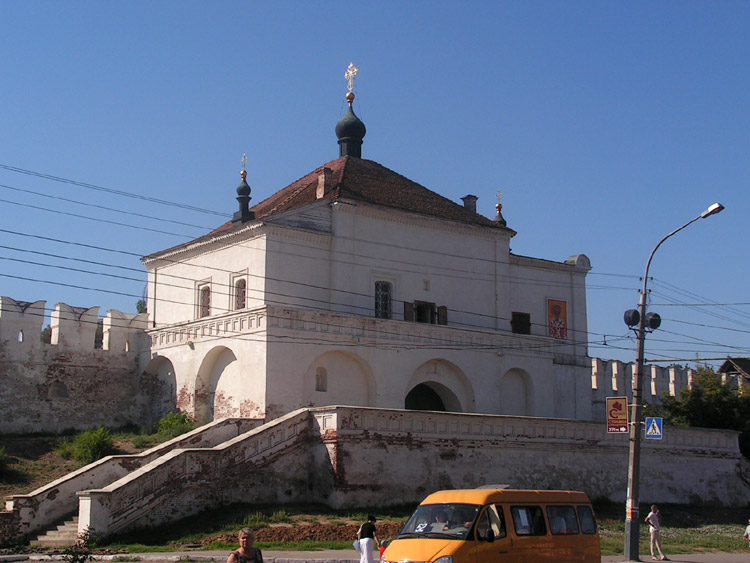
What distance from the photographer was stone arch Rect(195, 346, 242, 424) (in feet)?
113

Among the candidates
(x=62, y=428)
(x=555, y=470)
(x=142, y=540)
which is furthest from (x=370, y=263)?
(x=142, y=540)

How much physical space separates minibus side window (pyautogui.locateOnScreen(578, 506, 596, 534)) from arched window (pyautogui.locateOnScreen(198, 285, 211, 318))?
873 inches

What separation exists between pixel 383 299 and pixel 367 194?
4.19 metres

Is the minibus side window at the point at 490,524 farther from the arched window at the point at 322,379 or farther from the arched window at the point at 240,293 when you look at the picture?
the arched window at the point at 240,293

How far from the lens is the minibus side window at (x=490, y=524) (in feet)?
51.8

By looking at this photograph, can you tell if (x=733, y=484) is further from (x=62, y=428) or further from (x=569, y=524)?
(x=62, y=428)

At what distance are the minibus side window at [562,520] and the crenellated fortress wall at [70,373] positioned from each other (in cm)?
2283

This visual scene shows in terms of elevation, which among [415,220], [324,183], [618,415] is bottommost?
[618,415]

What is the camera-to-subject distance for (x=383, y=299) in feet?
123

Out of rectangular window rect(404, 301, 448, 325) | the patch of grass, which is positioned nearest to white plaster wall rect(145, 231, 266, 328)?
rectangular window rect(404, 301, 448, 325)

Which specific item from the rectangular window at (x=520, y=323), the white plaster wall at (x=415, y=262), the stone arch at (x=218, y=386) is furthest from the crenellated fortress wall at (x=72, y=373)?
the rectangular window at (x=520, y=323)

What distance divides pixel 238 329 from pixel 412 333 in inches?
263

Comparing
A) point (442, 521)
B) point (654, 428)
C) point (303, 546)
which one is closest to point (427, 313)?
point (654, 428)

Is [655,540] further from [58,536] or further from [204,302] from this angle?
[204,302]
